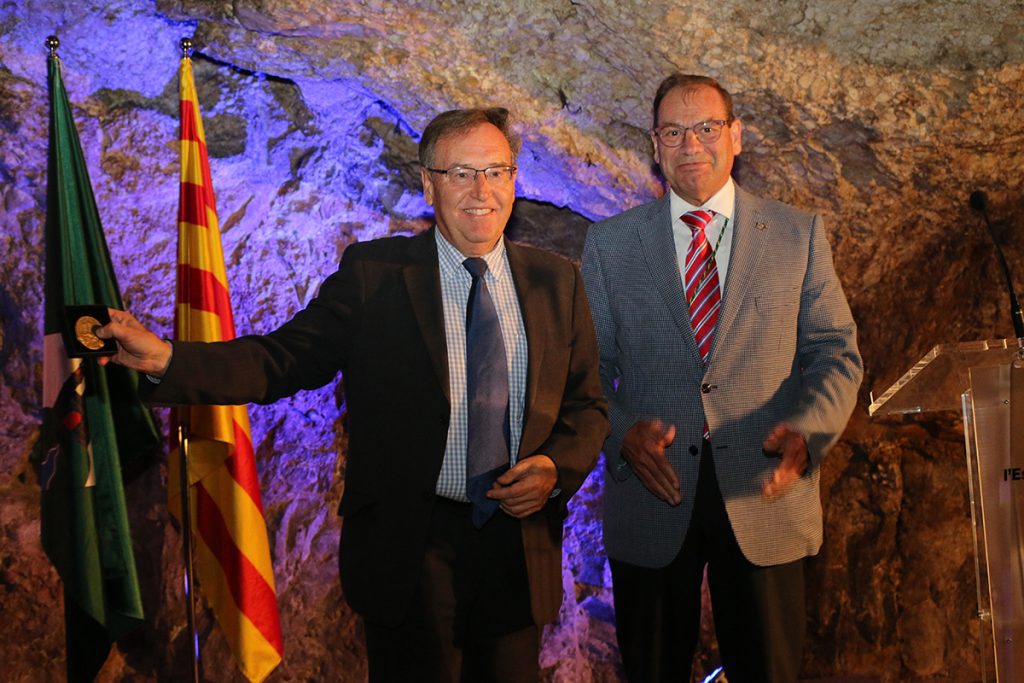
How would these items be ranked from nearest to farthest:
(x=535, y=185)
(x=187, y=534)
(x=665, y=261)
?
1. (x=665, y=261)
2. (x=187, y=534)
3. (x=535, y=185)

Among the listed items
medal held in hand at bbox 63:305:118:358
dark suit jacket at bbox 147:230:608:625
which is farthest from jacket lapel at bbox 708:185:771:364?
medal held in hand at bbox 63:305:118:358

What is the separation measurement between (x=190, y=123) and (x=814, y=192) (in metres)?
2.05

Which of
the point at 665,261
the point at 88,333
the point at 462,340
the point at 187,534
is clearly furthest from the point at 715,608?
the point at 88,333

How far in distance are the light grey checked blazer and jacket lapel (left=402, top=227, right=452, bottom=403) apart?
634 millimetres

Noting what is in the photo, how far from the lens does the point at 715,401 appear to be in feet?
8.36

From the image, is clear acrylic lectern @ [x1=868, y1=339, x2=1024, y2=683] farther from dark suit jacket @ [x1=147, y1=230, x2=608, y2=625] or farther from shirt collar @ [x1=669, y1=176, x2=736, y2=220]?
dark suit jacket @ [x1=147, y1=230, x2=608, y2=625]

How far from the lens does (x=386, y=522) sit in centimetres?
209

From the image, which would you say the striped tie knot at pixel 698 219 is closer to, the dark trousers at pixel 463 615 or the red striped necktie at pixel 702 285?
the red striped necktie at pixel 702 285

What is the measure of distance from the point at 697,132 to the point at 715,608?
1212mm

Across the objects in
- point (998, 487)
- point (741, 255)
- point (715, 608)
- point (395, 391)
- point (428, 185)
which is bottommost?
point (715, 608)

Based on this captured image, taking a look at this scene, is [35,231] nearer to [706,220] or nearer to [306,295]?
[306,295]

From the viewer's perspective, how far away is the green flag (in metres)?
2.71

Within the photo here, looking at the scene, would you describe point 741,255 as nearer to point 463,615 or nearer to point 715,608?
point 715,608

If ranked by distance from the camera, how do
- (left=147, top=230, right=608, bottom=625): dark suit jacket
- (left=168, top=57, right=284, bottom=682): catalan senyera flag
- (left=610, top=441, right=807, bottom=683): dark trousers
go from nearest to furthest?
(left=147, top=230, right=608, bottom=625): dark suit jacket < (left=610, top=441, right=807, bottom=683): dark trousers < (left=168, top=57, right=284, bottom=682): catalan senyera flag
